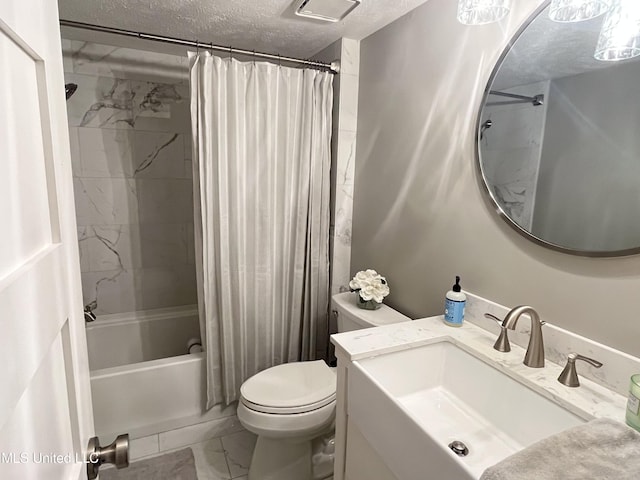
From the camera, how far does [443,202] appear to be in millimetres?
1475

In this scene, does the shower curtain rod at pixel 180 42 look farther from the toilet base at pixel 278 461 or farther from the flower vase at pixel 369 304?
the toilet base at pixel 278 461

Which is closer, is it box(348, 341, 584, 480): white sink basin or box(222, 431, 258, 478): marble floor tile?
box(348, 341, 584, 480): white sink basin

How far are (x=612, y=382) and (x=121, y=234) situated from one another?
8.51ft

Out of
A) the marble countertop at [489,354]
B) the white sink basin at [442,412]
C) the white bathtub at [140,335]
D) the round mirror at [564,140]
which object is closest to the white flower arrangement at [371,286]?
the marble countertop at [489,354]

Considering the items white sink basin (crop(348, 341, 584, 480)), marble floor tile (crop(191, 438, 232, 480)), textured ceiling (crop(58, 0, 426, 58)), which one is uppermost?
textured ceiling (crop(58, 0, 426, 58))

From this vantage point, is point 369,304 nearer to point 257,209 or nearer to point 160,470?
point 257,209

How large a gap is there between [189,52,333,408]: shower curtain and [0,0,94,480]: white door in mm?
1150

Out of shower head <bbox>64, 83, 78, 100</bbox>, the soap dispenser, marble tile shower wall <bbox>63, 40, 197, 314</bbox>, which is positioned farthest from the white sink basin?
shower head <bbox>64, 83, 78, 100</bbox>

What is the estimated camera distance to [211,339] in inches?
76.7

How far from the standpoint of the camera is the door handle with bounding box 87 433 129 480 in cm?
68

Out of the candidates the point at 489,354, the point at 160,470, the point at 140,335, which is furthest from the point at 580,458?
the point at 140,335

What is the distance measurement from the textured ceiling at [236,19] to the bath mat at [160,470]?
2.18 m

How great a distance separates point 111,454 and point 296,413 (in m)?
0.92

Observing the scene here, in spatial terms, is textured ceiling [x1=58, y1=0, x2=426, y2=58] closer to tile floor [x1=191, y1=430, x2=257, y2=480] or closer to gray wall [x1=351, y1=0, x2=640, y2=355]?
gray wall [x1=351, y1=0, x2=640, y2=355]
